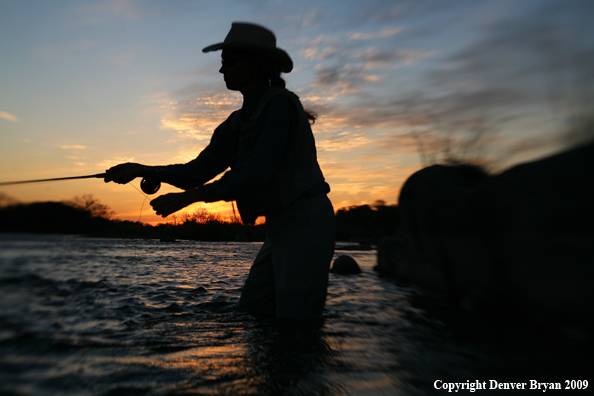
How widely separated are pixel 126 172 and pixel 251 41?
1.40m

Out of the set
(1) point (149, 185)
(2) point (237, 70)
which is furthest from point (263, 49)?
(1) point (149, 185)

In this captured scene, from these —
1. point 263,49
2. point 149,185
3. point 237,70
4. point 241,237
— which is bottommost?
point 241,237

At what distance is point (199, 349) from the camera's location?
2271 mm

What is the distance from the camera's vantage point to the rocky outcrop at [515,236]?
288 cm

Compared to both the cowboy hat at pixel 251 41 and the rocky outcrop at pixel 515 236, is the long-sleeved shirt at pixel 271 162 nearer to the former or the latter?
the cowboy hat at pixel 251 41

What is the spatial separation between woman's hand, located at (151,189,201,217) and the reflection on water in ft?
2.71

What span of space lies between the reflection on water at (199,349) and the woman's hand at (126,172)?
23.9 inches

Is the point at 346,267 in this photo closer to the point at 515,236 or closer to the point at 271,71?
the point at 515,236

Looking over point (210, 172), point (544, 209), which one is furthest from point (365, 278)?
point (210, 172)

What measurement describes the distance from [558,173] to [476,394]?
7.31 ft

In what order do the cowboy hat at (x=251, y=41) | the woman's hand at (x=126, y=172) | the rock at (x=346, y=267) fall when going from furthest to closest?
the rock at (x=346, y=267)
the woman's hand at (x=126, y=172)
the cowboy hat at (x=251, y=41)

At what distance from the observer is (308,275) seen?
2480 mm

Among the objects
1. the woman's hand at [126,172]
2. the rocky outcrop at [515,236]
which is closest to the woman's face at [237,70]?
the woman's hand at [126,172]

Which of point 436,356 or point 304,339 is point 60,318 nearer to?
point 304,339
